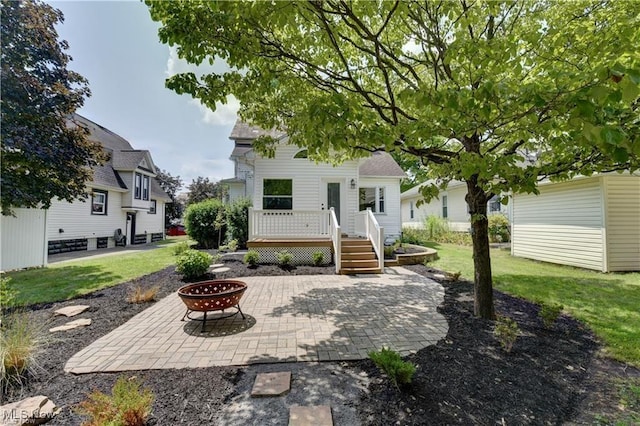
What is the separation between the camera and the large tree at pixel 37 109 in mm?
7809

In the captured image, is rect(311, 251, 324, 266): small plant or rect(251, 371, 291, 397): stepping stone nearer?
rect(251, 371, 291, 397): stepping stone

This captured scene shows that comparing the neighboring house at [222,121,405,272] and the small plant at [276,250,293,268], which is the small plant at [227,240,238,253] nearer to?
the neighboring house at [222,121,405,272]

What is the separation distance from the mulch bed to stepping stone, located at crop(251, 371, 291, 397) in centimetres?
26

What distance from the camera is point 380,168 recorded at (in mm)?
15703

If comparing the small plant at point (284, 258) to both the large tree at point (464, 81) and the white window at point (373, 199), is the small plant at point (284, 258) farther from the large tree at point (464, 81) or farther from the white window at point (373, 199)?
the white window at point (373, 199)

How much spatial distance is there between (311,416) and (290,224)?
829cm

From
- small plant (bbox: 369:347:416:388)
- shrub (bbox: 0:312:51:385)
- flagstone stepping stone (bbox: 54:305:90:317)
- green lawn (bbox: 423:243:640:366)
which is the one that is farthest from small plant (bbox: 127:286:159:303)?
green lawn (bbox: 423:243:640:366)

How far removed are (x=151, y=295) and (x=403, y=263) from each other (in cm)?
805

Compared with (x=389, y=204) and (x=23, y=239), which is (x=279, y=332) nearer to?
(x=23, y=239)

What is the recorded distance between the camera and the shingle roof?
1527cm

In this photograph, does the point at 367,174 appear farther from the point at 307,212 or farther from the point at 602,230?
the point at 602,230

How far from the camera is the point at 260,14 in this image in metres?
2.98

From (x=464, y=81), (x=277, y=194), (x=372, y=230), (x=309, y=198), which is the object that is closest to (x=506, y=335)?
(x=464, y=81)

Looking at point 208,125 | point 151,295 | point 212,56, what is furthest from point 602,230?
point 208,125
